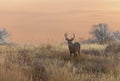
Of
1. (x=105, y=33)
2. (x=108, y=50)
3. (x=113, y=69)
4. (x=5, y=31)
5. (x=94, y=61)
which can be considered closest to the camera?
(x=113, y=69)

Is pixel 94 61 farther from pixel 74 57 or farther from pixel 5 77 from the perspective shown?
pixel 5 77

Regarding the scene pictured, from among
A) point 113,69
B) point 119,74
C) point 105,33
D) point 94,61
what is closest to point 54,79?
point 119,74

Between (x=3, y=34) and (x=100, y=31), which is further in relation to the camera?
(x=3, y=34)

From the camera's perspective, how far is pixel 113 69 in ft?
49.7

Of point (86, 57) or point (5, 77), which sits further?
point (86, 57)

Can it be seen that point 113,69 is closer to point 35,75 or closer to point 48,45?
point 35,75

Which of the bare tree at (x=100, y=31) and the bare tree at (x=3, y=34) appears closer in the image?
the bare tree at (x=100, y=31)

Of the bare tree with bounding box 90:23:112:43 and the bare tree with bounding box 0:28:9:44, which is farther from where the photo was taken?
the bare tree with bounding box 0:28:9:44

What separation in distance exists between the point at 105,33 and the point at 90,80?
39.6m

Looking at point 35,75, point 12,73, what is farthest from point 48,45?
point 12,73

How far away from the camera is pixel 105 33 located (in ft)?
171

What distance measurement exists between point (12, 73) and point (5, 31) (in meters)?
47.0

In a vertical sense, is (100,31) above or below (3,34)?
above

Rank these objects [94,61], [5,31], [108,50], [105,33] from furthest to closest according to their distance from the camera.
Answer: [5,31] → [105,33] → [108,50] → [94,61]
